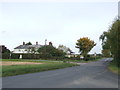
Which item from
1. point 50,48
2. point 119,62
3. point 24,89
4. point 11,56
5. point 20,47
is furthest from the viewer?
point 20,47

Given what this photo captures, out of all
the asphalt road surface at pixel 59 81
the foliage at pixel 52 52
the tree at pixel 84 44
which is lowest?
the asphalt road surface at pixel 59 81

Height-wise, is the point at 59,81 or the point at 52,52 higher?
the point at 52,52

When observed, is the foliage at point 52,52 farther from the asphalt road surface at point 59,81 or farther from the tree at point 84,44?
the asphalt road surface at point 59,81

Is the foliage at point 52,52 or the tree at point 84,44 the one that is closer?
the tree at point 84,44

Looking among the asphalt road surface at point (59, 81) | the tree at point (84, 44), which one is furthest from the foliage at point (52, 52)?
the asphalt road surface at point (59, 81)

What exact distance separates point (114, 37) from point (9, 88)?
16.8 meters

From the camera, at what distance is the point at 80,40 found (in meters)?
79.5

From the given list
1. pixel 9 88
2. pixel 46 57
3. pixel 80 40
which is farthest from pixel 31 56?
pixel 9 88

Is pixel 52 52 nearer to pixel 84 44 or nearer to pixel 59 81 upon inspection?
pixel 84 44

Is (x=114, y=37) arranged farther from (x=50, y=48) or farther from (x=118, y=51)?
(x=50, y=48)

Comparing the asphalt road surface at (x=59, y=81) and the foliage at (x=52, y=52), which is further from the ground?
the foliage at (x=52, y=52)

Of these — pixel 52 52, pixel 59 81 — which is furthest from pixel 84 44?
pixel 59 81

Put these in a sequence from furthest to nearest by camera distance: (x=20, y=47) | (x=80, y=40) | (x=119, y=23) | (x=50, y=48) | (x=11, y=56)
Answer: (x=20, y=47) → (x=50, y=48) → (x=80, y=40) → (x=11, y=56) → (x=119, y=23)

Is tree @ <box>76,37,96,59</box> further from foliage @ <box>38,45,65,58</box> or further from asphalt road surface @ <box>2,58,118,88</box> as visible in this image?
asphalt road surface @ <box>2,58,118,88</box>
